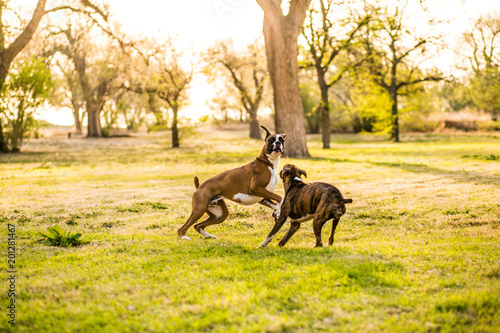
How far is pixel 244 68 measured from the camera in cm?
4219

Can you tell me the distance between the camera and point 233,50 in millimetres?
38688

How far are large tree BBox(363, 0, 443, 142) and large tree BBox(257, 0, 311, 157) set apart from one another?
7566 millimetres

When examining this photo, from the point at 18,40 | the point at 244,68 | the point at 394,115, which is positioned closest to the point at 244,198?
the point at 18,40

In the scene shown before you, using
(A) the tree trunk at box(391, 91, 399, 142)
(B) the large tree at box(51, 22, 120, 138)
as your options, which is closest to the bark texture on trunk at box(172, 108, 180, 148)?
(B) the large tree at box(51, 22, 120, 138)

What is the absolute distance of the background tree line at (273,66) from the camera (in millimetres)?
20016

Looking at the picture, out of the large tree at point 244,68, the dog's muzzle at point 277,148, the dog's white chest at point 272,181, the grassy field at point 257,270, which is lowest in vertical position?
the grassy field at point 257,270

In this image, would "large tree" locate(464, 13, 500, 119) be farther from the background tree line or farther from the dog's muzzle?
the dog's muzzle

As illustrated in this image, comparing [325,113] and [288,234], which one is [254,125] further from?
[288,234]

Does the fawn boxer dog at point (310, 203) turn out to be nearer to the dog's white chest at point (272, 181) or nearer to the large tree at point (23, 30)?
the dog's white chest at point (272, 181)

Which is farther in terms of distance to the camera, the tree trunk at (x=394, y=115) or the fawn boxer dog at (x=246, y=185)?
the tree trunk at (x=394, y=115)

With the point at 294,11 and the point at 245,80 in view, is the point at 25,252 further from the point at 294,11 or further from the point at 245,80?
the point at 245,80

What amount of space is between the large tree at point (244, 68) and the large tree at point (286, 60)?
14.1 m

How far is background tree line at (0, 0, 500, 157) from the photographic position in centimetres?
2002

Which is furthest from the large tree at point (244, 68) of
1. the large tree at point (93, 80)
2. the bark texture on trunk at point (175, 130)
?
the large tree at point (93, 80)
